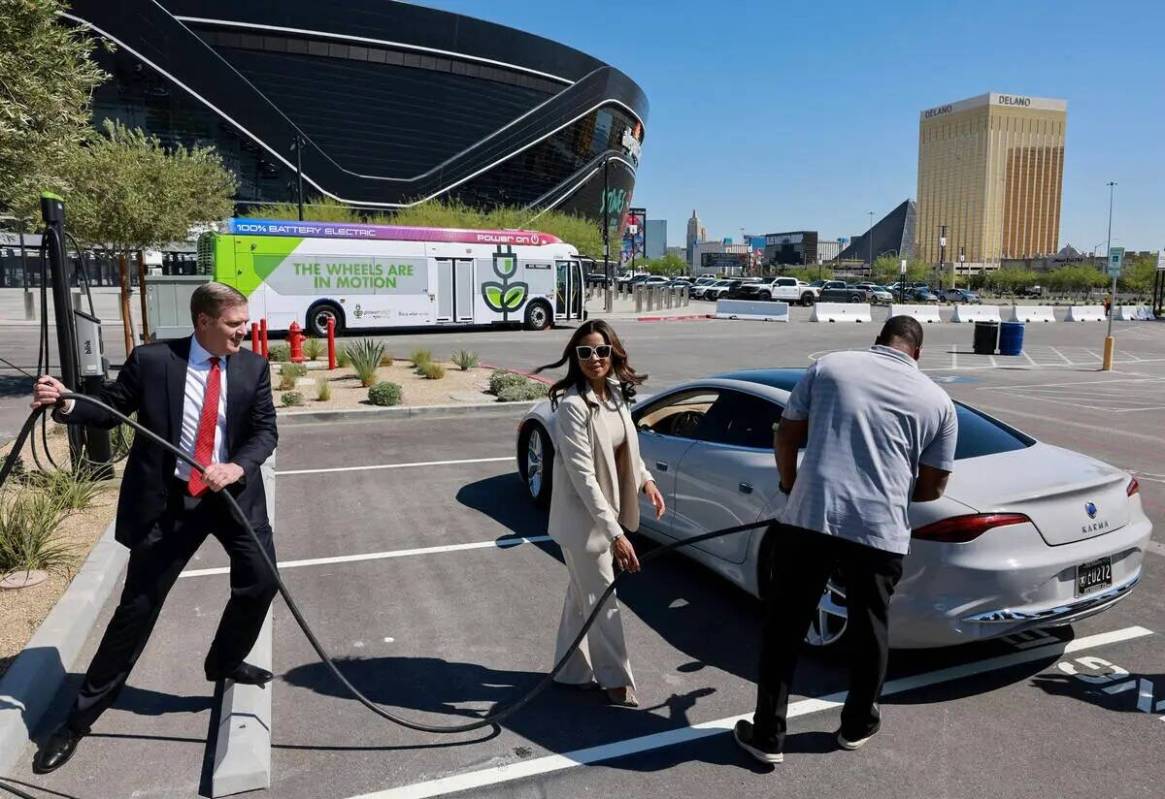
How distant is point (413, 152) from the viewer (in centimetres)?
8081

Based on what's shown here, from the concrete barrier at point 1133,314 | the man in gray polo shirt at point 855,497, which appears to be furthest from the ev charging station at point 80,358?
the concrete barrier at point 1133,314

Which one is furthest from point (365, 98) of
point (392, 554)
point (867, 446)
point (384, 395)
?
point (867, 446)

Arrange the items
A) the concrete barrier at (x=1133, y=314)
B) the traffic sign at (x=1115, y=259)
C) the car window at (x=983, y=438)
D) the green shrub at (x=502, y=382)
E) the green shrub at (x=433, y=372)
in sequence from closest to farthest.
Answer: the car window at (x=983, y=438) → the green shrub at (x=502, y=382) → the green shrub at (x=433, y=372) → the traffic sign at (x=1115, y=259) → the concrete barrier at (x=1133, y=314)

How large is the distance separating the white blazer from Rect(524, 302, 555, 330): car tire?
2613 cm

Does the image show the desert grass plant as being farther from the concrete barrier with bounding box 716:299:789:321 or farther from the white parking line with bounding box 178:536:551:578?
the concrete barrier with bounding box 716:299:789:321

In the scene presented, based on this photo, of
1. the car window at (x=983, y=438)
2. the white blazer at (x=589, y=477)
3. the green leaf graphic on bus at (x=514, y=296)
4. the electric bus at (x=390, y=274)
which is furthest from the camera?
the green leaf graphic on bus at (x=514, y=296)

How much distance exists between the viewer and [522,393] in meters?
13.5

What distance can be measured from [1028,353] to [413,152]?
220ft

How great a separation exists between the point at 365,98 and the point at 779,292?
44203mm

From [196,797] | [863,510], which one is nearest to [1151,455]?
[863,510]

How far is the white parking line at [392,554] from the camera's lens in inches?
232

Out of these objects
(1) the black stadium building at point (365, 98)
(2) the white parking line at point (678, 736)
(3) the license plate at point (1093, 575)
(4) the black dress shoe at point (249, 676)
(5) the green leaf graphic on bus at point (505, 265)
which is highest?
(1) the black stadium building at point (365, 98)

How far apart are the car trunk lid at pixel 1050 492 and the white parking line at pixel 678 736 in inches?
32.5

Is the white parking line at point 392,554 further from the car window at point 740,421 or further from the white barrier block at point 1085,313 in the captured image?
the white barrier block at point 1085,313
